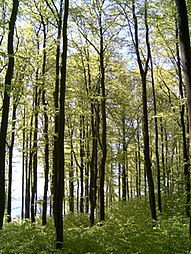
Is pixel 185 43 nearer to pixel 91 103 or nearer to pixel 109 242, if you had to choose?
pixel 109 242

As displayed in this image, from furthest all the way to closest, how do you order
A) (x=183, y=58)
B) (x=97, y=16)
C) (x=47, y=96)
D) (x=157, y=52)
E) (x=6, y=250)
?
(x=157, y=52) < (x=47, y=96) < (x=97, y=16) < (x=6, y=250) < (x=183, y=58)

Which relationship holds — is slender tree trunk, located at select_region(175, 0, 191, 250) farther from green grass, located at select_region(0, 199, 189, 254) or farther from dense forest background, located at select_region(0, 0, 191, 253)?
green grass, located at select_region(0, 199, 189, 254)

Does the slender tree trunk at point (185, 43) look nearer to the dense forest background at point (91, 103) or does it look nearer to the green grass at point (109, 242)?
the dense forest background at point (91, 103)

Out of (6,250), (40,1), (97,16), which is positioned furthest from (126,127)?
(6,250)

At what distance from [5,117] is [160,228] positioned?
24.8 feet

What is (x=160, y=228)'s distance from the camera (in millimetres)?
13094

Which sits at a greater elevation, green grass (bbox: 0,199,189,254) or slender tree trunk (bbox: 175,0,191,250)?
slender tree trunk (bbox: 175,0,191,250)

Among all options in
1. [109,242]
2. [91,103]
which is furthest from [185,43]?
[91,103]

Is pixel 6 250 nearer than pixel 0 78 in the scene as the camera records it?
Yes

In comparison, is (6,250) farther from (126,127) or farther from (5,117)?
(126,127)

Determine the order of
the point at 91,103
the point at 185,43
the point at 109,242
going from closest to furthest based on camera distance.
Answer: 1. the point at 185,43
2. the point at 109,242
3. the point at 91,103

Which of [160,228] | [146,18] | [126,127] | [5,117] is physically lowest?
[160,228]

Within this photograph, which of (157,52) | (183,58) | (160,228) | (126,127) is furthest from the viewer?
(126,127)

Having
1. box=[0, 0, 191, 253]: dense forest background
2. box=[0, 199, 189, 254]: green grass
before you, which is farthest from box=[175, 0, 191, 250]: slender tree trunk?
box=[0, 199, 189, 254]: green grass
